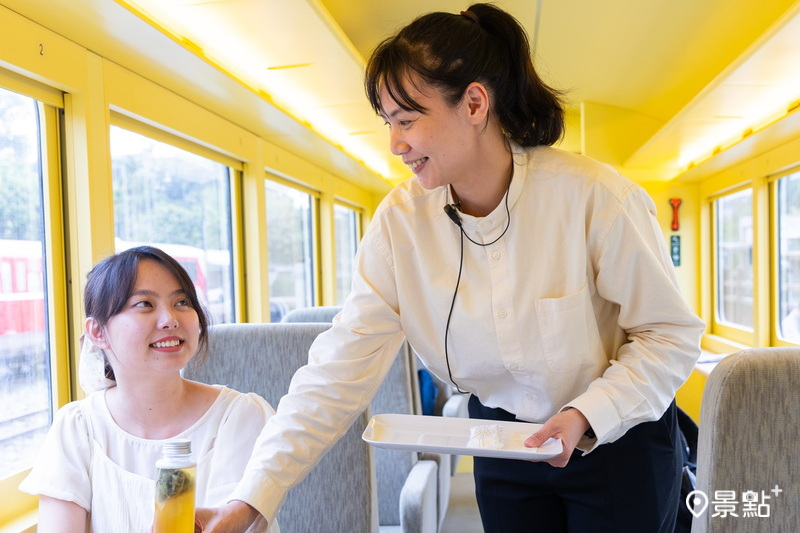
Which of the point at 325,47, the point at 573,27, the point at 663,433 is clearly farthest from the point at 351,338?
the point at 573,27

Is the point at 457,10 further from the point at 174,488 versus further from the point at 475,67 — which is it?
the point at 174,488

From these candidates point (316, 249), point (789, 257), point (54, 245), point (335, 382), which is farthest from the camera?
point (316, 249)

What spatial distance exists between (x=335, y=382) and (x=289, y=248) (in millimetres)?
4500

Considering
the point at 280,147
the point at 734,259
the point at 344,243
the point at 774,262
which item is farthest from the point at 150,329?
the point at 344,243

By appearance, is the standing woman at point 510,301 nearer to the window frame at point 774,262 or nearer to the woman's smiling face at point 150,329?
the woman's smiling face at point 150,329

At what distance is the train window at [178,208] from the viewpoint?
3051 mm

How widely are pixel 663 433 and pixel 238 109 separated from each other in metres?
2.90

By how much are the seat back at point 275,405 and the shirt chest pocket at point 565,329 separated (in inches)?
22.8

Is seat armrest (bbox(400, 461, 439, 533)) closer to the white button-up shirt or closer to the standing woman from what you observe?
the standing woman

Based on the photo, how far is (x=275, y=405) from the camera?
6.03 ft

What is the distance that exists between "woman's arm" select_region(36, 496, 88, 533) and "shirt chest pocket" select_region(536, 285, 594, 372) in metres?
1.00

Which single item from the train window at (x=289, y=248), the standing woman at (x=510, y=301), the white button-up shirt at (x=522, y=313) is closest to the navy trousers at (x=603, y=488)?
the standing woman at (x=510, y=301)

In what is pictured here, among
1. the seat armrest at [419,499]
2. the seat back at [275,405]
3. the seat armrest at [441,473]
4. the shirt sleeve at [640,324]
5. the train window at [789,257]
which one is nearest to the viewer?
the shirt sleeve at [640,324]

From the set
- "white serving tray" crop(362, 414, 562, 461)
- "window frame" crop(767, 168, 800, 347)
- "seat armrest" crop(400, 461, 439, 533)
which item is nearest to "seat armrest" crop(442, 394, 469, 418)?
"seat armrest" crop(400, 461, 439, 533)
